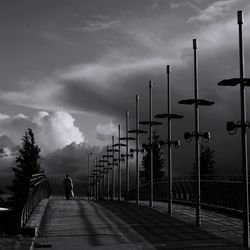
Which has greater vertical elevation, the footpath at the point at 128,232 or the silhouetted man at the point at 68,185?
the silhouetted man at the point at 68,185

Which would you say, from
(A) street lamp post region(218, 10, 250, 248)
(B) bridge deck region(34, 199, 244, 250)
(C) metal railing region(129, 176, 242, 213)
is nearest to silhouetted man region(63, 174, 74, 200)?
(C) metal railing region(129, 176, 242, 213)

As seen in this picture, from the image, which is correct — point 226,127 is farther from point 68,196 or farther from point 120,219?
point 68,196

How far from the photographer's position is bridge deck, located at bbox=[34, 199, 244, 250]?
1541 centimetres

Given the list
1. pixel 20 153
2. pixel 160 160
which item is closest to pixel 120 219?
pixel 20 153

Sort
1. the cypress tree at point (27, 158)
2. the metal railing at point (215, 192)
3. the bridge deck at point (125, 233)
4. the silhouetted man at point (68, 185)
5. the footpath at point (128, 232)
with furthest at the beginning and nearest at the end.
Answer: the cypress tree at point (27, 158) → the silhouetted man at point (68, 185) → the metal railing at point (215, 192) → the bridge deck at point (125, 233) → the footpath at point (128, 232)

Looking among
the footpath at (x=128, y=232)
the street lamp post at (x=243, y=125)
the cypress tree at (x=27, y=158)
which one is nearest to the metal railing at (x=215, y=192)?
the footpath at (x=128, y=232)

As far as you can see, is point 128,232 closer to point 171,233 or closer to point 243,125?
point 171,233

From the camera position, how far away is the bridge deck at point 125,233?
50.6 feet

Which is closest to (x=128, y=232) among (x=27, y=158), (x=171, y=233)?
(x=171, y=233)

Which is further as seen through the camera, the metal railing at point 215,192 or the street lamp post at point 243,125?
the metal railing at point 215,192

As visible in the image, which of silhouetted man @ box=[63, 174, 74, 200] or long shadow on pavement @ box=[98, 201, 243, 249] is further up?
silhouetted man @ box=[63, 174, 74, 200]

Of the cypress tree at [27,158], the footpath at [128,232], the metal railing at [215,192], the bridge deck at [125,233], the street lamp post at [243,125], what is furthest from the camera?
the cypress tree at [27,158]

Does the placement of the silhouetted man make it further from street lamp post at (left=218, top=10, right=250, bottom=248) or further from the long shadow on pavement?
street lamp post at (left=218, top=10, right=250, bottom=248)

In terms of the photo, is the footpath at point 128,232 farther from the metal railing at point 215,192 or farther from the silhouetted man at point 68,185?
the silhouetted man at point 68,185
